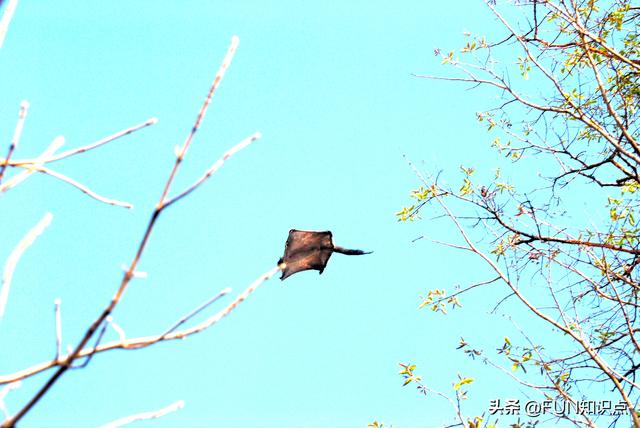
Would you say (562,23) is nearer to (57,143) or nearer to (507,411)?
(507,411)

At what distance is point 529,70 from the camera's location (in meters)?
7.03

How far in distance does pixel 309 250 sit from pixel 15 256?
422 cm

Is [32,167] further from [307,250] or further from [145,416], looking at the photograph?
[307,250]

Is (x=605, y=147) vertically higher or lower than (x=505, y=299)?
higher

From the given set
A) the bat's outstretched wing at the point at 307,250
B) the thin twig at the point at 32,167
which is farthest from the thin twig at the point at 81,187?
the bat's outstretched wing at the point at 307,250

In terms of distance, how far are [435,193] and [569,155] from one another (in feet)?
4.91

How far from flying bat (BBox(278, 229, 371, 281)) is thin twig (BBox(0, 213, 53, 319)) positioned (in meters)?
3.96

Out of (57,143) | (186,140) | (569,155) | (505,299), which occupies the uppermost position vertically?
(569,155)

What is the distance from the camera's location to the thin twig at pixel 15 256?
132cm

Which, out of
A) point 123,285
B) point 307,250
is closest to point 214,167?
point 123,285

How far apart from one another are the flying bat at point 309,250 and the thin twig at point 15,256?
3964 millimetres

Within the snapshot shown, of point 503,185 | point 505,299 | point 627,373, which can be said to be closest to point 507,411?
point 505,299

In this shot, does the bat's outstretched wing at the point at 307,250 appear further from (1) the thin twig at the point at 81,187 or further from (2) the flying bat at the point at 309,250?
(1) the thin twig at the point at 81,187

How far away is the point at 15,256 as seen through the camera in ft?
4.38
